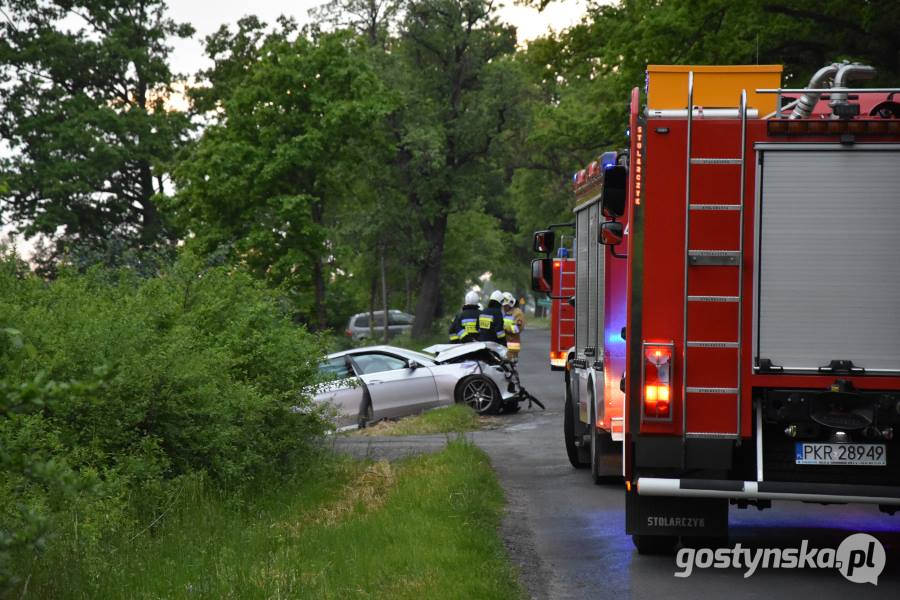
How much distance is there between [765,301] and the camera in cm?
859

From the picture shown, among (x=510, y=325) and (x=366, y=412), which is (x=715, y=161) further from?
(x=510, y=325)

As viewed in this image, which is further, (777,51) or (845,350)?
(777,51)

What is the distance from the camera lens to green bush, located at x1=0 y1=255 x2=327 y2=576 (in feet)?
28.5

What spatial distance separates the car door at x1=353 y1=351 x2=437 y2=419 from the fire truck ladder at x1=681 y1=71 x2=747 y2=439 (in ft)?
A: 44.8

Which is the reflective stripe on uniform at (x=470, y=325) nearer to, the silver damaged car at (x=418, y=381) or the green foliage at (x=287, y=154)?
the silver damaged car at (x=418, y=381)

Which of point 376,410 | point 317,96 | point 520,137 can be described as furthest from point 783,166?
point 520,137

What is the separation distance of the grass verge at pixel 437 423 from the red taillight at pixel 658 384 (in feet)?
37.0

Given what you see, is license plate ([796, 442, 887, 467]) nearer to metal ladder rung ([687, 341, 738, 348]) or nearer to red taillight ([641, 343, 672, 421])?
metal ladder rung ([687, 341, 738, 348])

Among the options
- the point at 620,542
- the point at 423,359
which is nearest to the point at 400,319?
the point at 423,359

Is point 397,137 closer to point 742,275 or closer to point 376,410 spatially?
point 376,410

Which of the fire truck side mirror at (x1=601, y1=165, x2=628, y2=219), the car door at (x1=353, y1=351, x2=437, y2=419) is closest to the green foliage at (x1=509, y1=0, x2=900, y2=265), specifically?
the car door at (x1=353, y1=351, x2=437, y2=419)

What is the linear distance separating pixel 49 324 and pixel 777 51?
18.9m

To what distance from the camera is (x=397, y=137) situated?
50.2 m

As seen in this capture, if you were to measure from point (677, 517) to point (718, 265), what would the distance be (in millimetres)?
1767
